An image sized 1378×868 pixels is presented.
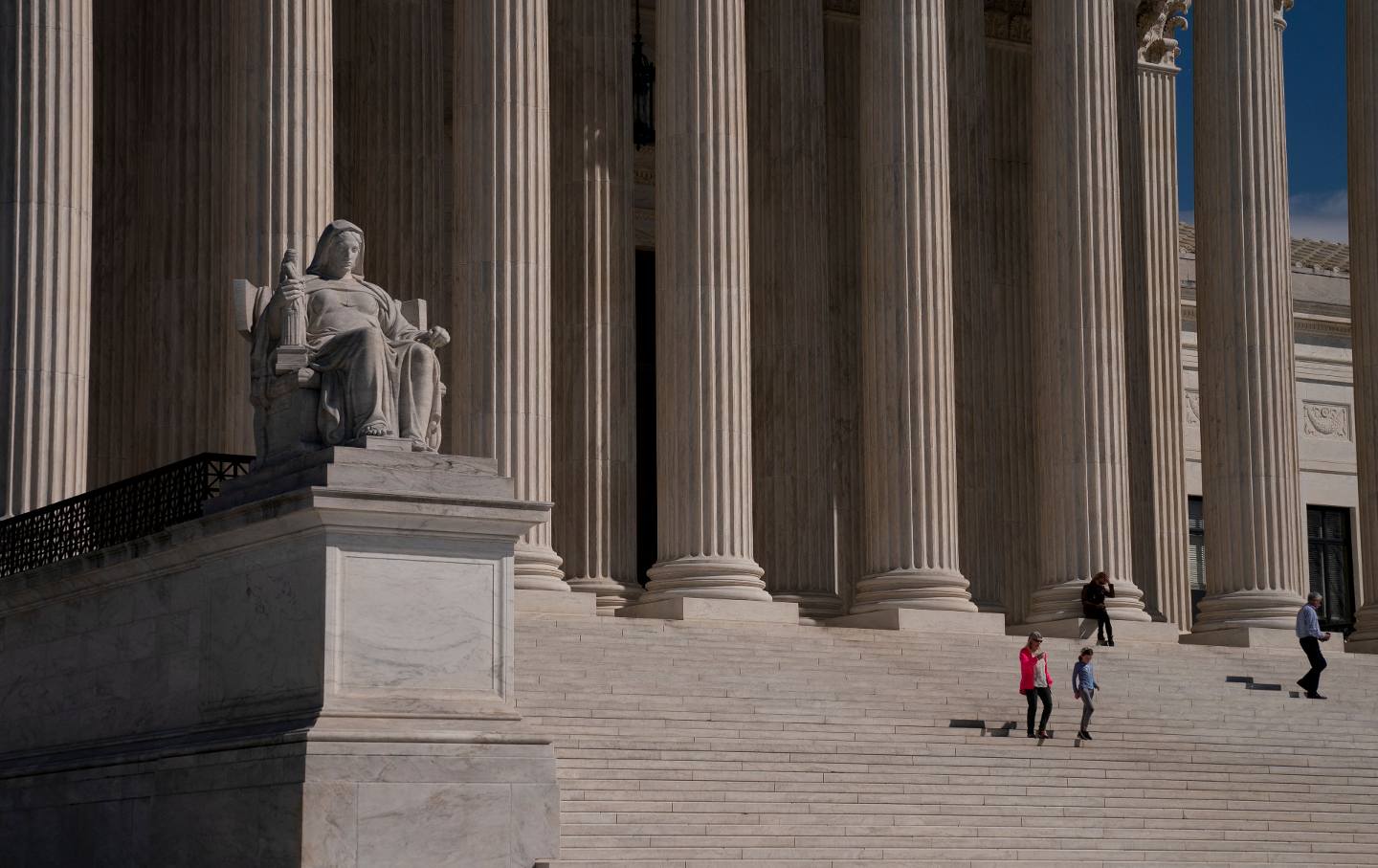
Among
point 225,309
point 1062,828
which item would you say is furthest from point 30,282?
point 1062,828

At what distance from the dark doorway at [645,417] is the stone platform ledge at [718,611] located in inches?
613

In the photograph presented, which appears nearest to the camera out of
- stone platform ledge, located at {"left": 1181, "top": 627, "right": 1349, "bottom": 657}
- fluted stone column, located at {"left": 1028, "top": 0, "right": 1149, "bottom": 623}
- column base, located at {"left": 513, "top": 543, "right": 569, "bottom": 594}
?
column base, located at {"left": 513, "top": 543, "right": 569, "bottom": 594}

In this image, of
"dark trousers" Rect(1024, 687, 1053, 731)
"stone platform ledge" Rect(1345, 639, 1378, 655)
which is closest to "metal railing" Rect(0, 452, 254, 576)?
"dark trousers" Rect(1024, 687, 1053, 731)

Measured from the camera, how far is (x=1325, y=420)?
8206cm

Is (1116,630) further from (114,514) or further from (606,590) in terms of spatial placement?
(114,514)

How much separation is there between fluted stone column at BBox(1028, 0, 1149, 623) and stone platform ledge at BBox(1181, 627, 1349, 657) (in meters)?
2.70

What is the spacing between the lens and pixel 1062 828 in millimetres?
36562

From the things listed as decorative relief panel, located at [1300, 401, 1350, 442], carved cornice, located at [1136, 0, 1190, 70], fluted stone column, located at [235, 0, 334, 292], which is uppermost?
carved cornice, located at [1136, 0, 1190, 70]

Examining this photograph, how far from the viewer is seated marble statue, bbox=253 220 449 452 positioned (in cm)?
2992

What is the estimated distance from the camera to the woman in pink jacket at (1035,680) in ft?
136

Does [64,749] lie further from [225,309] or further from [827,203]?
[827,203]

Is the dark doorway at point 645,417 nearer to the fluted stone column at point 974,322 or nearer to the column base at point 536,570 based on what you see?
the fluted stone column at point 974,322

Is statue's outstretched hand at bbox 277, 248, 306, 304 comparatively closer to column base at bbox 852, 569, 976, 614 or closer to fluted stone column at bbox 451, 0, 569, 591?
Answer: fluted stone column at bbox 451, 0, 569, 591

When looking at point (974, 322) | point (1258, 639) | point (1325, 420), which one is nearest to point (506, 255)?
point (974, 322)
